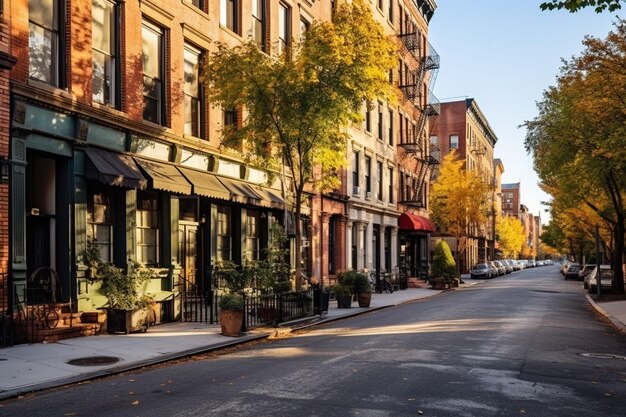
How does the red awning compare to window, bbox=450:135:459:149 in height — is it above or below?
below

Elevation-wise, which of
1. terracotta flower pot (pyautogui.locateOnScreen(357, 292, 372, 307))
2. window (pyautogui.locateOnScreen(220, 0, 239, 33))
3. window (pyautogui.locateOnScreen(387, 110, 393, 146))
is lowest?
terracotta flower pot (pyautogui.locateOnScreen(357, 292, 372, 307))

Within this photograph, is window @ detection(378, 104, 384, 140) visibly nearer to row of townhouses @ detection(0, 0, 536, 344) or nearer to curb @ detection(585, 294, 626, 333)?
row of townhouses @ detection(0, 0, 536, 344)

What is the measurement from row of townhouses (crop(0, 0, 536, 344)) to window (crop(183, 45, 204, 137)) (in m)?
0.05

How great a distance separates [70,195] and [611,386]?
464 inches

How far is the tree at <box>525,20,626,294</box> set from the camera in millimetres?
20656

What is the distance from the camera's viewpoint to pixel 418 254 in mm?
51219

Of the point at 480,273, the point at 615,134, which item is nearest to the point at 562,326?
the point at 615,134

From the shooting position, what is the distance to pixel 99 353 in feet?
40.4

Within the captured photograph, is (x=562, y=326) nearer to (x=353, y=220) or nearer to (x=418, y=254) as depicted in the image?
(x=353, y=220)

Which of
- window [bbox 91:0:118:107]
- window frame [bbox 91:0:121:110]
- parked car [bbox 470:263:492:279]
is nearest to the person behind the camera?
window [bbox 91:0:118:107]

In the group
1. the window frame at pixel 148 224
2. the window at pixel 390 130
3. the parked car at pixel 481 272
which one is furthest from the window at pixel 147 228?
the parked car at pixel 481 272

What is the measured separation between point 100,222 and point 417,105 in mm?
35186

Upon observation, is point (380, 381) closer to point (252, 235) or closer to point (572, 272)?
point (252, 235)

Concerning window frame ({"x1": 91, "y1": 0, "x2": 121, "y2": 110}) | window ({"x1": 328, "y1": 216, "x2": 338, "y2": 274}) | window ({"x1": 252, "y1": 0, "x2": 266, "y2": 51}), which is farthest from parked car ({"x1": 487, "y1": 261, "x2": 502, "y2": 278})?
window frame ({"x1": 91, "y1": 0, "x2": 121, "y2": 110})
